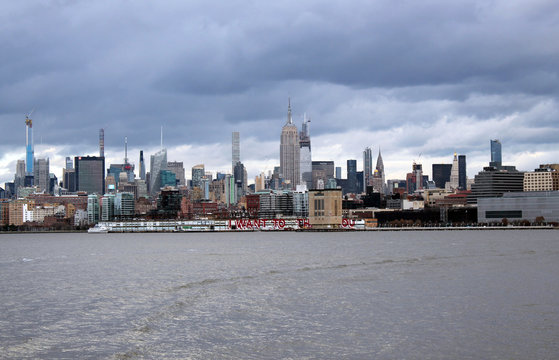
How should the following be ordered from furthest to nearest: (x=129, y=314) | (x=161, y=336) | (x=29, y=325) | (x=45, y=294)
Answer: (x=45, y=294) < (x=129, y=314) < (x=29, y=325) < (x=161, y=336)

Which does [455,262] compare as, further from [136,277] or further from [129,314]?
[129,314]

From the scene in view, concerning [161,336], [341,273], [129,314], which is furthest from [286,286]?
[161,336]

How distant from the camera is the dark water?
32000mm

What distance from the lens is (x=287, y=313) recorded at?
4169cm

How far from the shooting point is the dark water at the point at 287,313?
32.0 meters

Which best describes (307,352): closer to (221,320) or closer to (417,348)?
(417,348)

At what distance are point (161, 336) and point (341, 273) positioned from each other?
32205 mm

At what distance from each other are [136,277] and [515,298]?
33848 mm

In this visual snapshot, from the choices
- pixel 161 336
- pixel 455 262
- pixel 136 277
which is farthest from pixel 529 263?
pixel 161 336

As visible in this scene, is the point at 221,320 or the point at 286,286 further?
the point at 286,286

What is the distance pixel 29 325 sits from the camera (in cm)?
3881

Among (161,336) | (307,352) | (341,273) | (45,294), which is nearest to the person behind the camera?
(307,352)

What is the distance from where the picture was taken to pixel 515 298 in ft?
153

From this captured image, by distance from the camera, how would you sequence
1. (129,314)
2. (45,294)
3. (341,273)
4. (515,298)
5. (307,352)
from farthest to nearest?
(341,273), (45,294), (515,298), (129,314), (307,352)
